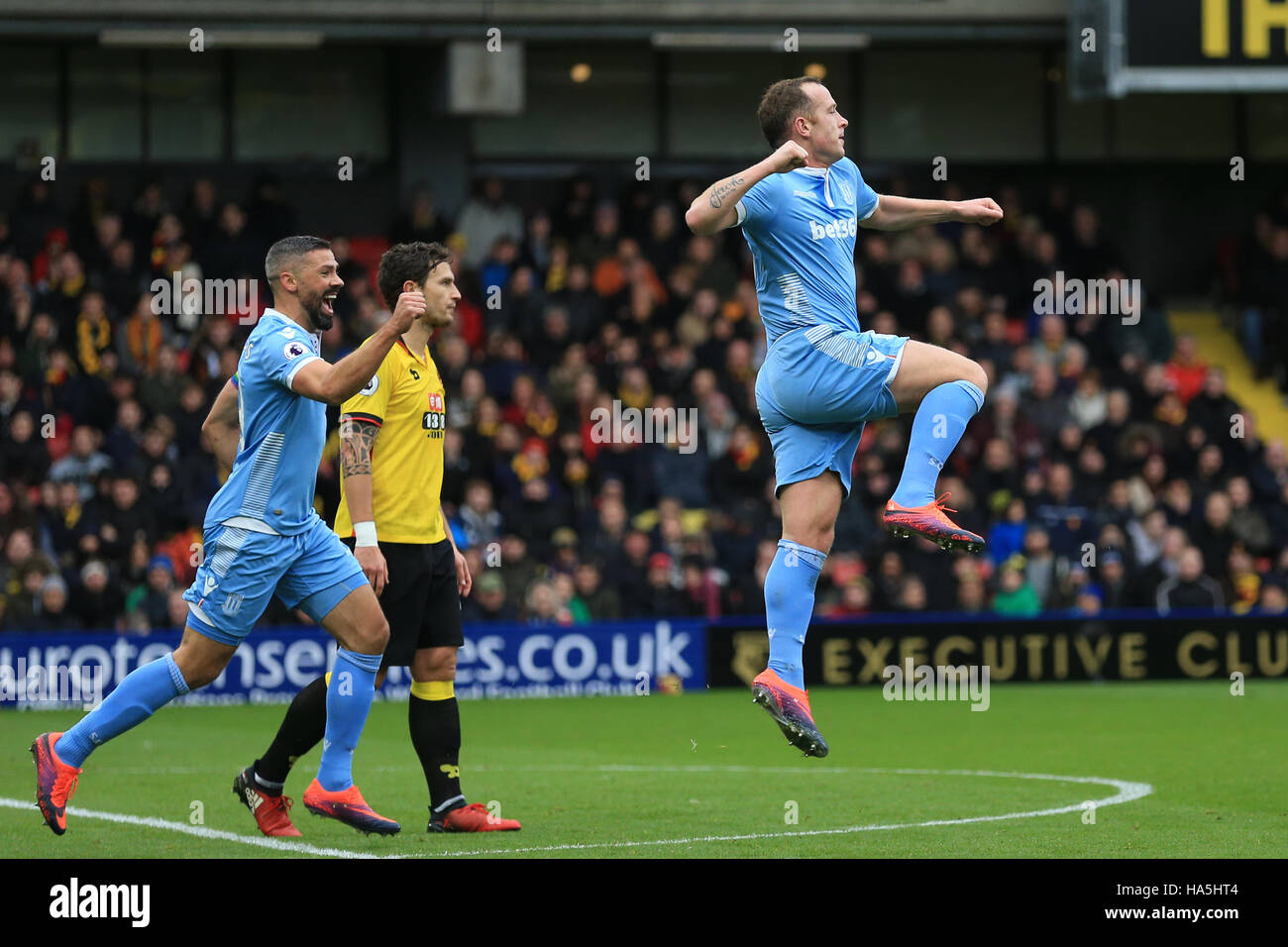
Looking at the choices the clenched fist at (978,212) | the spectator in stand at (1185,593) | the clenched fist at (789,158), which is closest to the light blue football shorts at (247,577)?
the clenched fist at (789,158)

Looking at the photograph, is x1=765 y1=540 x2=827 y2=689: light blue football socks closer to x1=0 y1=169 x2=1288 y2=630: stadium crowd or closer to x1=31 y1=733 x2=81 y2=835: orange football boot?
x1=31 y1=733 x2=81 y2=835: orange football boot

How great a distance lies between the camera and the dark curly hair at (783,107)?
788cm

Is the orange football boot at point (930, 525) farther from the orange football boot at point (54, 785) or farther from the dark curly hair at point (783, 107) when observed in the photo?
the orange football boot at point (54, 785)

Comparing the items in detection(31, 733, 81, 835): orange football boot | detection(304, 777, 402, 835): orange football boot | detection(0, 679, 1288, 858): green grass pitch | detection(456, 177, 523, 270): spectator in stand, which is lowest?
detection(0, 679, 1288, 858): green grass pitch

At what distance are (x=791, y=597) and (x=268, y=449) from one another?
2.27 metres

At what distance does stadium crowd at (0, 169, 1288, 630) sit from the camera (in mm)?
18141

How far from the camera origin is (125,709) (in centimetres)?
838

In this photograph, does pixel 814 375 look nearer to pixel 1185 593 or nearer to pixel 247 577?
pixel 247 577

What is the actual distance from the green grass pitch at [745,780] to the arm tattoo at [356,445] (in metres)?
1.63

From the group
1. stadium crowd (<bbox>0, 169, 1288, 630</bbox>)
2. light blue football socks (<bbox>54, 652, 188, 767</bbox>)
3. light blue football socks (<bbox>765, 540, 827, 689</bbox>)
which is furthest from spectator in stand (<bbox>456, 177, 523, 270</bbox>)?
light blue football socks (<bbox>765, 540, 827, 689</bbox>)

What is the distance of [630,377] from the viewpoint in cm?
1997

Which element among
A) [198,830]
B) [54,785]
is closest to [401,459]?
[198,830]

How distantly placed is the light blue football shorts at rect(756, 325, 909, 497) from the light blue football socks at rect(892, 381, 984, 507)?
140mm

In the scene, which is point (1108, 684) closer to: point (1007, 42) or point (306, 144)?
point (1007, 42)
